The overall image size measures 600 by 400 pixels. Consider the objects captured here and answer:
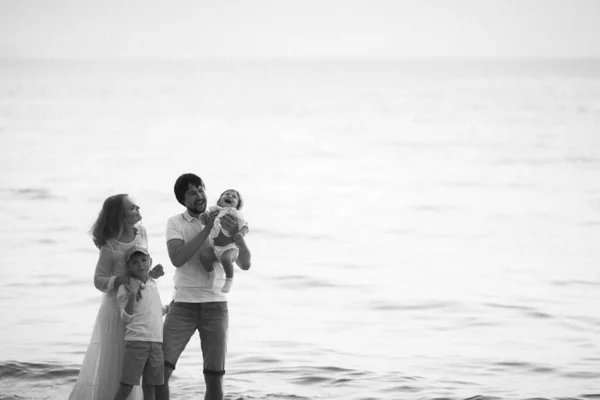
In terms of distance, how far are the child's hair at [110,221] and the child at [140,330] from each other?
0.12 m

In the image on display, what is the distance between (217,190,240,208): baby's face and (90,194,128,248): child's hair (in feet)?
1.54

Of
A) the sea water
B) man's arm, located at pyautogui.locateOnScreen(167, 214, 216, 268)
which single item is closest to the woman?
man's arm, located at pyautogui.locateOnScreen(167, 214, 216, 268)

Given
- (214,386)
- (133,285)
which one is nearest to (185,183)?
(133,285)

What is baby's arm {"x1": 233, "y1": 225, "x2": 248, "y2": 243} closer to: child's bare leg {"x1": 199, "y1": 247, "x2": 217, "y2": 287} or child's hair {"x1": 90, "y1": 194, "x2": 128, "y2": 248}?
child's bare leg {"x1": 199, "y1": 247, "x2": 217, "y2": 287}

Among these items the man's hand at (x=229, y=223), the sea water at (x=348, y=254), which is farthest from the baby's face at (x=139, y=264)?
the sea water at (x=348, y=254)

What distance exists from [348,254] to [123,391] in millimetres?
8337

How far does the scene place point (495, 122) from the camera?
139ft

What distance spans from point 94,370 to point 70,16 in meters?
149

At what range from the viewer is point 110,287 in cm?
528

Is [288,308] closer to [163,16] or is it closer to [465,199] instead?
[465,199]

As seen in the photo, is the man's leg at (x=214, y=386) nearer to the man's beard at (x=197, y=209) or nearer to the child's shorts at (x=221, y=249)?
the child's shorts at (x=221, y=249)

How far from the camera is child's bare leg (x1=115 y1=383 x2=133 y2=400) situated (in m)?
5.27

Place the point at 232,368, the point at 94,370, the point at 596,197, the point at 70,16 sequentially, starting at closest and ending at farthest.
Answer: the point at 94,370
the point at 232,368
the point at 596,197
the point at 70,16

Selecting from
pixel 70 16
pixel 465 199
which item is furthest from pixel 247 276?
pixel 70 16
